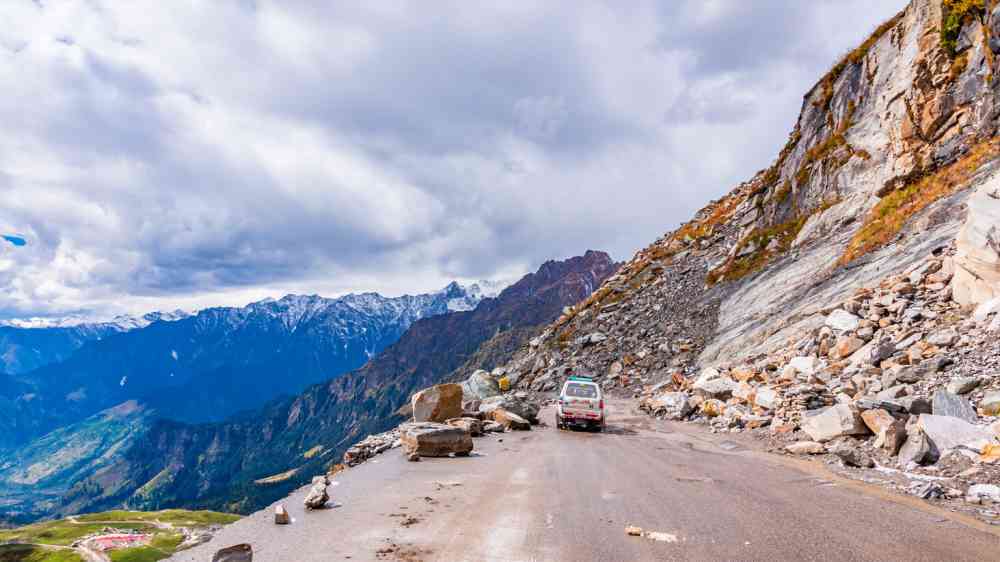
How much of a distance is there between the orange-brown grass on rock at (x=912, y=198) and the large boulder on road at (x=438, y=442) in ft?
89.5

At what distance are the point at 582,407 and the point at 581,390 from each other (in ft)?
3.58

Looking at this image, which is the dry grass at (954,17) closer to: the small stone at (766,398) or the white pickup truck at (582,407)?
the small stone at (766,398)

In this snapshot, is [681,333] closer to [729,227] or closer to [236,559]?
[729,227]

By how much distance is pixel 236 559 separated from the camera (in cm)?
710

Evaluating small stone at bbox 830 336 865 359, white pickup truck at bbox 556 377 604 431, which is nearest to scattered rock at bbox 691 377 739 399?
small stone at bbox 830 336 865 359

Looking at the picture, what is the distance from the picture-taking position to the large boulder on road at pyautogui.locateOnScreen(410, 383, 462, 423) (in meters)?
25.5

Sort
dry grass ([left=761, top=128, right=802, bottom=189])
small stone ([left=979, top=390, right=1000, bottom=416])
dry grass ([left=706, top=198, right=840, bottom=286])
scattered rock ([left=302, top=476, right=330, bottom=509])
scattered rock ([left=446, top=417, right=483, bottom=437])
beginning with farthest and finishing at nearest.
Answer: dry grass ([left=761, top=128, right=802, bottom=189]), dry grass ([left=706, top=198, right=840, bottom=286]), scattered rock ([left=446, top=417, right=483, bottom=437]), small stone ([left=979, top=390, right=1000, bottom=416]), scattered rock ([left=302, top=476, right=330, bottom=509])

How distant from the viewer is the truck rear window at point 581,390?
2583 cm

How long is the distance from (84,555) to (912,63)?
510ft

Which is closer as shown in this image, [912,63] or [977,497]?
[977,497]

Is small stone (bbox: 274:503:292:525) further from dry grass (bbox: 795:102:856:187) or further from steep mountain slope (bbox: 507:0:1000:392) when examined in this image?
dry grass (bbox: 795:102:856:187)

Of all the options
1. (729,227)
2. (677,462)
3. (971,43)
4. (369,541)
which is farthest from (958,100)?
(369,541)

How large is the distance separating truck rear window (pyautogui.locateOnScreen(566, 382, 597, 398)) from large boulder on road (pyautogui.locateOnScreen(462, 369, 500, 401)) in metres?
15.7

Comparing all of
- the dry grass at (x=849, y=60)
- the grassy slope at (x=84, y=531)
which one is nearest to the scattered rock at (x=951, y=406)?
the dry grass at (x=849, y=60)
